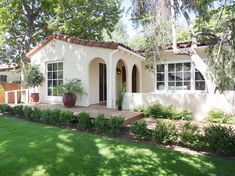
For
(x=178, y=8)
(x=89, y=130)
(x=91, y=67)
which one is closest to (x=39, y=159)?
(x=89, y=130)

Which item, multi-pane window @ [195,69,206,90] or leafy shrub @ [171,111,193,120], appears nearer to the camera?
leafy shrub @ [171,111,193,120]

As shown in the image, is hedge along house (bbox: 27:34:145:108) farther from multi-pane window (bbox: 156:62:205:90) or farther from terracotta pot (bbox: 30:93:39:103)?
multi-pane window (bbox: 156:62:205:90)

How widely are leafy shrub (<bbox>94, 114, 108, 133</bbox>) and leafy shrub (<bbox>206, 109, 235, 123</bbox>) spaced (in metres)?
4.30

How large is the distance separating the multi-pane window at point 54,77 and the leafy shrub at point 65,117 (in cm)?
447

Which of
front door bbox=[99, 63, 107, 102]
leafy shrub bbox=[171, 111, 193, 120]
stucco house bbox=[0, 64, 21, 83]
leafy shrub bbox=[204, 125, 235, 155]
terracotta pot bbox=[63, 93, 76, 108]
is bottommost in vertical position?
leafy shrub bbox=[204, 125, 235, 155]

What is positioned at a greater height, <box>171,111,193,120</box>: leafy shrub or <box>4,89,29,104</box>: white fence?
<box>4,89,29,104</box>: white fence

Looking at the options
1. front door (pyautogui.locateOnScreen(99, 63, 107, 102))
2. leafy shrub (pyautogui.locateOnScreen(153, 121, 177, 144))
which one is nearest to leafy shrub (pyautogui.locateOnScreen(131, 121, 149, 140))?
leafy shrub (pyautogui.locateOnScreen(153, 121, 177, 144))

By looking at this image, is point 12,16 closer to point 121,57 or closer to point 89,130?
point 121,57

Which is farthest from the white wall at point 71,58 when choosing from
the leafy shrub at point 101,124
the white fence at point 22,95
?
the leafy shrub at point 101,124

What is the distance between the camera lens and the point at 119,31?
5666 cm

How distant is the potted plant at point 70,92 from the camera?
12992 millimetres

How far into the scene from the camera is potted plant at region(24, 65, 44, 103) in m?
15.0

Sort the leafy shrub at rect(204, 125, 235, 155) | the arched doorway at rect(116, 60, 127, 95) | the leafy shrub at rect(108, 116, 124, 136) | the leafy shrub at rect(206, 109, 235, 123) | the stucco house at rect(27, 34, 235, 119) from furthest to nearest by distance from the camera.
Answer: the arched doorway at rect(116, 60, 127, 95) < the stucco house at rect(27, 34, 235, 119) < the leafy shrub at rect(206, 109, 235, 123) < the leafy shrub at rect(108, 116, 124, 136) < the leafy shrub at rect(204, 125, 235, 155)

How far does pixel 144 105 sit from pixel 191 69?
15.4ft
